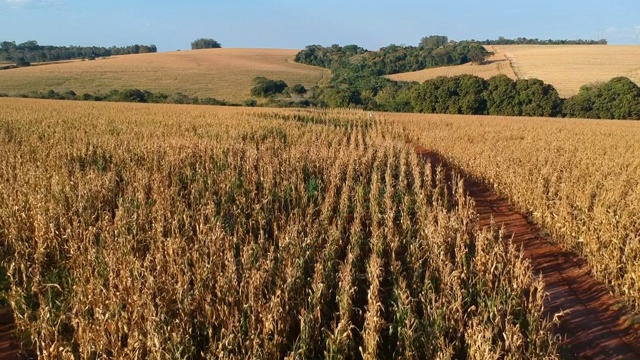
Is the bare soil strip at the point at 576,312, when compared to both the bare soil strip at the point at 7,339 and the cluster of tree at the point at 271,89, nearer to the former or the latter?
the bare soil strip at the point at 7,339

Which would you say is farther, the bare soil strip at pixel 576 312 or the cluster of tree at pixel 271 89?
the cluster of tree at pixel 271 89

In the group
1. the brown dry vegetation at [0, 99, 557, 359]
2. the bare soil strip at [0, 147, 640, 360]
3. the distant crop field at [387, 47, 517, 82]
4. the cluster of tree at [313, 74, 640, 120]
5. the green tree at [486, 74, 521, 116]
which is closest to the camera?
the brown dry vegetation at [0, 99, 557, 359]

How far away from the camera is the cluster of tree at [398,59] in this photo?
84312 millimetres

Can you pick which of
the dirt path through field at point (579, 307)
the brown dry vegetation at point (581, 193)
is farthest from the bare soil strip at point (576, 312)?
the brown dry vegetation at point (581, 193)

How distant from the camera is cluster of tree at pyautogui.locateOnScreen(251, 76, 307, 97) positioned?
58.1 meters

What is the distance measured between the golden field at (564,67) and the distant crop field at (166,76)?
22.9 metres

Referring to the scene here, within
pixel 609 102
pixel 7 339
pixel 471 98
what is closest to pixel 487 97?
pixel 471 98

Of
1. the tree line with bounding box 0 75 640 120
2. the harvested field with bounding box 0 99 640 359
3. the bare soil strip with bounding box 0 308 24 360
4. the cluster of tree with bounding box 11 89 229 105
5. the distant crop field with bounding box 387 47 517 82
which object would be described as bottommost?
the bare soil strip with bounding box 0 308 24 360

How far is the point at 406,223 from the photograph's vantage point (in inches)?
242

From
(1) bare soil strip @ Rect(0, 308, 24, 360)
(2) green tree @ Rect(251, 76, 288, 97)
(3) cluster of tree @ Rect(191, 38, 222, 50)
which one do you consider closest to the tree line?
(2) green tree @ Rect(251, 76, 288, 97)

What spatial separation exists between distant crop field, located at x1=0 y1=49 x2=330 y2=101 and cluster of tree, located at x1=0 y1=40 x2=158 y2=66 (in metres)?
27.8

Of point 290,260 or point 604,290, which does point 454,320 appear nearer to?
point 290,260

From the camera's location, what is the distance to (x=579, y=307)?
5.08m

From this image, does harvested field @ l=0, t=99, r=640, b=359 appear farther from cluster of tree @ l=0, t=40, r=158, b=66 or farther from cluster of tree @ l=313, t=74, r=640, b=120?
cluster of tree @ l=0, t=40, r=158, b=66
